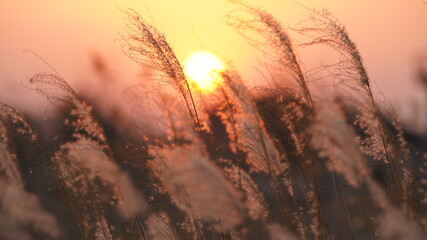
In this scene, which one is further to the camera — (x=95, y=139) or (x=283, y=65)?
(x=95, y=139)

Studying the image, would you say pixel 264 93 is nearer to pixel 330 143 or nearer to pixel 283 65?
pixel 283 65

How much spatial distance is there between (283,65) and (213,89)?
1.55 ft

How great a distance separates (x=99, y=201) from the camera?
172 inches

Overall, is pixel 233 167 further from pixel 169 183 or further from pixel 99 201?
pixel 99 201

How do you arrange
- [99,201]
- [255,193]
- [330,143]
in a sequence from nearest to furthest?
[330,143], [255,193], [99,201]

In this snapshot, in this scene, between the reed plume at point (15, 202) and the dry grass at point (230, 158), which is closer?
the dry grass at point (230, 158)

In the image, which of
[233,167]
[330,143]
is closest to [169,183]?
[233,167]

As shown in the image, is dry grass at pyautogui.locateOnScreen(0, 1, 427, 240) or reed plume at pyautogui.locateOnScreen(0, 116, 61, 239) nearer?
dry grass at pyautogui.locateOnScreen(0, 1, 427, 240)

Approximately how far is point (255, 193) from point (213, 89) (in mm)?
921

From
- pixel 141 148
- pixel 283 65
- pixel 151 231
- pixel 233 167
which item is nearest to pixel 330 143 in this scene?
pixel 283 65

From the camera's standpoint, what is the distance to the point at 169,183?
10.7 ft

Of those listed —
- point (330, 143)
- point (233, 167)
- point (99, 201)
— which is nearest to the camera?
point (330, 143)

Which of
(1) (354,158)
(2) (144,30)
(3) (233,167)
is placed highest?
(2) (144,30)

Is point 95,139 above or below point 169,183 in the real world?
above
